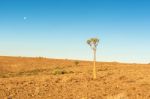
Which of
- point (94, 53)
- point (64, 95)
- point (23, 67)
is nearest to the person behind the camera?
point (64, 95)

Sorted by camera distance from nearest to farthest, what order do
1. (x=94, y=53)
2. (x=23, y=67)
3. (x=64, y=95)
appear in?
(x=64, y=95)
(x=94, y=53)
(x=23, y=67)

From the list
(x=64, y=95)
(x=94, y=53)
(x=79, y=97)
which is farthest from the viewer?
(x=94, y=53)

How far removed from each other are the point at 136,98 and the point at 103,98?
5.97 feet

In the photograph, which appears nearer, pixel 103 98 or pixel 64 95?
pixel 103 98

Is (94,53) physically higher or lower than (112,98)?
higher

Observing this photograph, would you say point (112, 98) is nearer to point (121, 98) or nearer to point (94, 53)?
point (121, 98)

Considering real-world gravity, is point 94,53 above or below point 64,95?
above

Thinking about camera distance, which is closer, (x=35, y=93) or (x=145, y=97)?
(x=145, y=97)

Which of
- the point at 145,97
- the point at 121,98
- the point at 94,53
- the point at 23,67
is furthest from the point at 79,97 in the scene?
the point at 23,67

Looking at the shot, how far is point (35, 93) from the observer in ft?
65.8

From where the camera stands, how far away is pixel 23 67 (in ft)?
210

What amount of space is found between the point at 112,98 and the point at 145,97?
220 centimetres

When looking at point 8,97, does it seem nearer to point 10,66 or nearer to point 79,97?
point 79,97

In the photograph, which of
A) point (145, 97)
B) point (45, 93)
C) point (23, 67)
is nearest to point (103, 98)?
point (145, 97)
